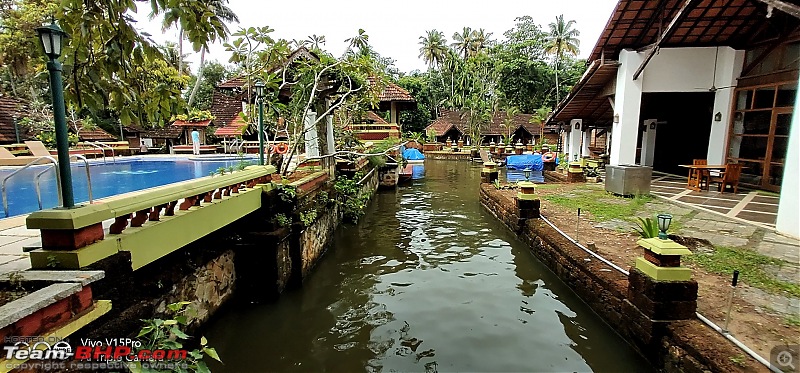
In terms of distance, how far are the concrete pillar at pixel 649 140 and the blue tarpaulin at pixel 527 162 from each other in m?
6.33

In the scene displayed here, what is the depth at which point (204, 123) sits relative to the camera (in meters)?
26.5

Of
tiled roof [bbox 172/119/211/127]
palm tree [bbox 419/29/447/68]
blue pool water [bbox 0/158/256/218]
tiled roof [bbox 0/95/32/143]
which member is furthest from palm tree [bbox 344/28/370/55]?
palm tree [bbox 419/29/447/68]

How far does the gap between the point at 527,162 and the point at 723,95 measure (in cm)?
1171

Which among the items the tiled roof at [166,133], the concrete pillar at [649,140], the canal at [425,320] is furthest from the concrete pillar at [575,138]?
the tiled roof at [166,133]

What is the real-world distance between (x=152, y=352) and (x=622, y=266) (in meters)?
6.38

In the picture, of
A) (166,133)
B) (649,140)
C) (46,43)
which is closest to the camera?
(46,43)

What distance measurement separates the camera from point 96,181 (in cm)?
1252

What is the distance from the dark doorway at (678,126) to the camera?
14.4 m

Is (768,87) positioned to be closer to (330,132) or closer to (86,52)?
(330,132)

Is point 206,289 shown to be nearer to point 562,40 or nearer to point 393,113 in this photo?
point 393,113

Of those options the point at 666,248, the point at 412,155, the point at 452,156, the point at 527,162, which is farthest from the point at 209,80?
the point at 666,248

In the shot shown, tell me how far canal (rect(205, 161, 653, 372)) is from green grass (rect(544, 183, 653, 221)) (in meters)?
2.26

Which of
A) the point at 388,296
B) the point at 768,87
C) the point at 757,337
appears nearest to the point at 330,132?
the point at 388,296

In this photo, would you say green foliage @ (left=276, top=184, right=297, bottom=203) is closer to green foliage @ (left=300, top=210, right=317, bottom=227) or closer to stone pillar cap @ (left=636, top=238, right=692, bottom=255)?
green foliage @ (left=300, top=210, right=317, bottom=227)
